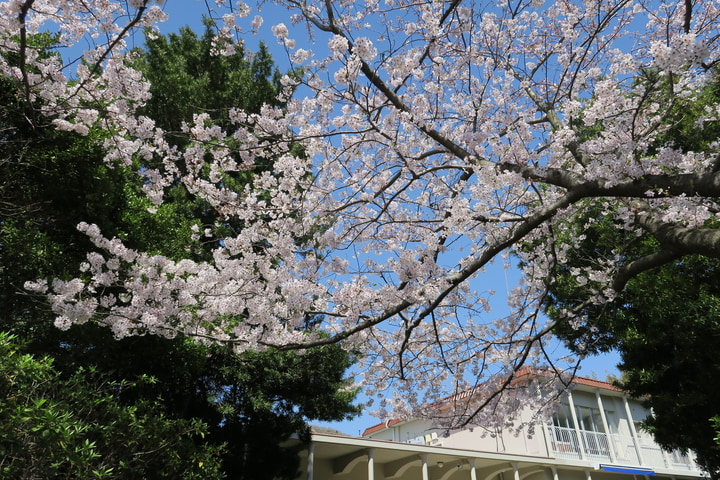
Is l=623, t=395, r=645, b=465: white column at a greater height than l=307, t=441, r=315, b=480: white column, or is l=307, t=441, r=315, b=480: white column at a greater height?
l=623, t=395, r=645, b=465: white column

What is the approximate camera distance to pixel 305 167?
6469 mm

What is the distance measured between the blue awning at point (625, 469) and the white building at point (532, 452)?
0.03m

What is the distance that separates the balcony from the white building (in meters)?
0.03

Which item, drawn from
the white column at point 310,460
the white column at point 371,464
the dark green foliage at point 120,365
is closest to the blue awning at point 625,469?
the white column at point 371,464

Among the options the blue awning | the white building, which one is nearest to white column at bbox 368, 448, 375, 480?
the white building

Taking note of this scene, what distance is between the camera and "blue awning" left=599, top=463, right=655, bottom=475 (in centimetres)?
1540

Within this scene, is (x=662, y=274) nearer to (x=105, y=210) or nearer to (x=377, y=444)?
(x=377, y=444)

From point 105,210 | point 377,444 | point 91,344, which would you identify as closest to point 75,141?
point 105,210

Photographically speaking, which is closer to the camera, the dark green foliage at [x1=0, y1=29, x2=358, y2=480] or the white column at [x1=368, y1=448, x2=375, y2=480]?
the dark green foliage at [x1=0, y1=29, x2=358, y2=480]

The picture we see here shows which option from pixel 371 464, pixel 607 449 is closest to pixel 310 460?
pixel 371 464

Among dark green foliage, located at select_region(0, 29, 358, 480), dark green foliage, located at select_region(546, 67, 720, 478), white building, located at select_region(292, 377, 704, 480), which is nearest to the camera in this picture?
dark green foliage, located at select_region(0, 29, 358, 480)

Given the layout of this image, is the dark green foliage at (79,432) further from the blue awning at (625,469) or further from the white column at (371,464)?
the blue awning at (625,469)

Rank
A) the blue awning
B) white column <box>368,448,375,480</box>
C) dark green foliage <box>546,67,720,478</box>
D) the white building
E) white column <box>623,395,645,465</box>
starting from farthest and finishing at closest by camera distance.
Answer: white column <box>623,395,645,465</box>
the blue awning
the white building
white column <box>368,448,375,480</box>
dark green foliage <box>546,67,720,478</box>

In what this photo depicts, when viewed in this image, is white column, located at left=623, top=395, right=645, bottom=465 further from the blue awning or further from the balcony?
the blue awning
